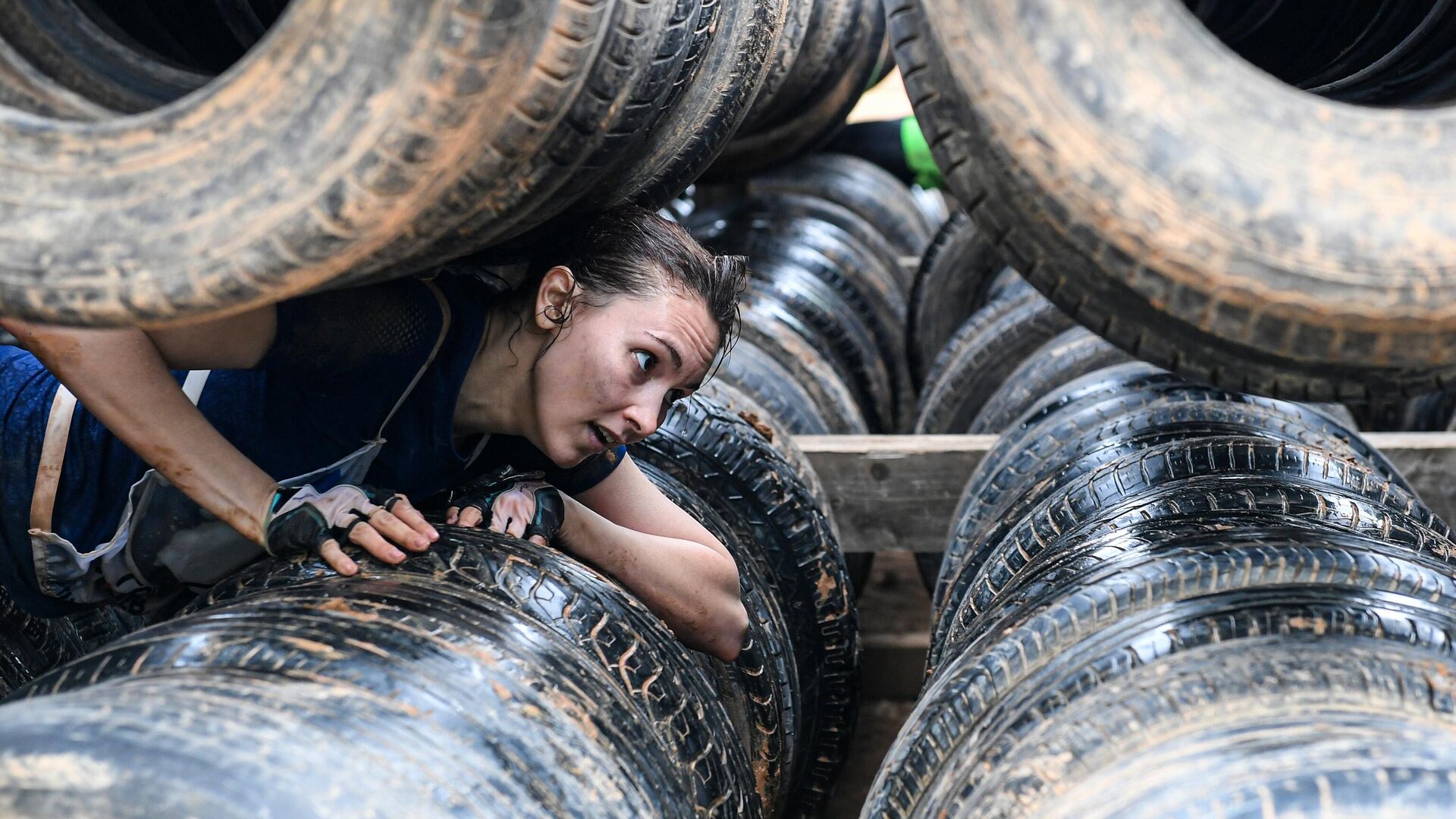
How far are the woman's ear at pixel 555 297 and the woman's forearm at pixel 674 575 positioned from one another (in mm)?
241

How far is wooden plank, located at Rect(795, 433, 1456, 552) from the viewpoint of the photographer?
98.8 inches

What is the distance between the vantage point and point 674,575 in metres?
1.64

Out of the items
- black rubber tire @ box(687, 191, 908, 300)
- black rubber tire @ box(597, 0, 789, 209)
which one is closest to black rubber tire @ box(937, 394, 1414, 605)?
black rubber tire @ box(597, 0, 789, 209)

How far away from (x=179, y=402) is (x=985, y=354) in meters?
2.27

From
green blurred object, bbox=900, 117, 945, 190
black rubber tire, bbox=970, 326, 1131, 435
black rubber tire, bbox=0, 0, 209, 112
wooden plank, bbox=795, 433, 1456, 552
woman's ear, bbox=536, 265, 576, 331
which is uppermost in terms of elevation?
green blurred object, bbox=900, 117, 945, 190

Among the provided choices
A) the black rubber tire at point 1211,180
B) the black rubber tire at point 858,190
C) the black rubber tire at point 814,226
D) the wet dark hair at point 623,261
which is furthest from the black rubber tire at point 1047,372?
the black rubber tire at point 858,190

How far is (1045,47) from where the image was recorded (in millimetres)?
986

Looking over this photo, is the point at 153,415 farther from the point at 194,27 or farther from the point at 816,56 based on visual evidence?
the point at 816,56

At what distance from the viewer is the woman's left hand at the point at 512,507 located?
1.47 m

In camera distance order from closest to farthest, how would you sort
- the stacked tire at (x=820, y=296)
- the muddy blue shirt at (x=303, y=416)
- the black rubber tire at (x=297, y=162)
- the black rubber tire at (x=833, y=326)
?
the black rubber tire at (x=297, y=162) < the muddy blue shirt at (x=303, y=416) < the stacked tire at (x=820, y=296) < the black rubber tire at (x=833, y=326)

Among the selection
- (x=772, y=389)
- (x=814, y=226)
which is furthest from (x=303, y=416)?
(x=814, y=226)

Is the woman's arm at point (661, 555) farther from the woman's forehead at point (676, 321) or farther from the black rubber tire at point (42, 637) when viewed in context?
the black rubber tire at point (42, 637)

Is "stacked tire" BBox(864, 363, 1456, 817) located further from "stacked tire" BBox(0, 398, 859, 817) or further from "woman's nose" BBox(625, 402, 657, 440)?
"woman's nose" BBox(625, 402, 657, 440)

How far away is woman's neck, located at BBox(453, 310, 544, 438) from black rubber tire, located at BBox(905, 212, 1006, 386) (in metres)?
2.94
